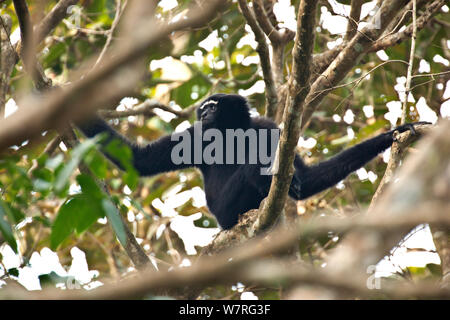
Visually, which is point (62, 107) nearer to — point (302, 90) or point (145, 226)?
point (302, 90)

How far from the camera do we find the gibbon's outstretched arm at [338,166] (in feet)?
18.5

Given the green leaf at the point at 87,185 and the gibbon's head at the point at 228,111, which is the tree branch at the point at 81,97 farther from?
the gibbon's head at the point at 228,111

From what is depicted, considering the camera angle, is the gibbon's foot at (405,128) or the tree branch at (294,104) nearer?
the tree branch at (294,104)

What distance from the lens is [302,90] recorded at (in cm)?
394

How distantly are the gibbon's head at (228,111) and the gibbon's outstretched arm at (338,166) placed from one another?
1532 millimetres

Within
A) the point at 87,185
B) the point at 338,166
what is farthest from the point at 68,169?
the point at 338,166

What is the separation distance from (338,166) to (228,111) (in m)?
2.16

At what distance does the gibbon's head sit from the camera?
7.25 m

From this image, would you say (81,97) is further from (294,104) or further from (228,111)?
(228,111)

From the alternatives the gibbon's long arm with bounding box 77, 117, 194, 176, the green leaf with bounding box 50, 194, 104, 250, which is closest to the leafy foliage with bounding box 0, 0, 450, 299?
the gibbon's long arm with bounding box 77, 117, 194, 176

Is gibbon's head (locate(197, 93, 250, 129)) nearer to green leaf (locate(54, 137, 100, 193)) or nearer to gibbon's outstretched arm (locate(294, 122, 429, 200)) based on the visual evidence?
gibbon's outstretched arm (locate(294, 122, 429, 200))

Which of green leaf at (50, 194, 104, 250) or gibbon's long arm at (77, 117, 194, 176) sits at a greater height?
gibbon's long arm at (77, 117, 194, 176)

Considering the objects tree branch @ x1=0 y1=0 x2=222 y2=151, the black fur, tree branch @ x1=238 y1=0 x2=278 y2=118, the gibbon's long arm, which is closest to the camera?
tree branch @ x1=0 y1=0 x2=222 y2=151

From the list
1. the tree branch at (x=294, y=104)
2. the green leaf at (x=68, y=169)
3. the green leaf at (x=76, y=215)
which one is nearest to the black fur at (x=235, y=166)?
the tree branch at (x=294, y=104)
